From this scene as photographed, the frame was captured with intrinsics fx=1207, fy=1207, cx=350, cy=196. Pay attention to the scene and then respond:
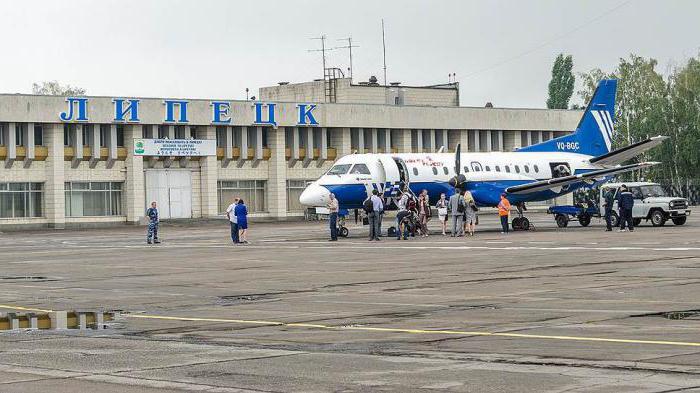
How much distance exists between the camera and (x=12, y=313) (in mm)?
19172

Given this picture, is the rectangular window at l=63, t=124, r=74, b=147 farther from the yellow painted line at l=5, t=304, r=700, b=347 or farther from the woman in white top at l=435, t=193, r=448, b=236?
the yellow painted line at l=5, t=304, r=700, b=347

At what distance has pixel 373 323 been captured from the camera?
647 inches

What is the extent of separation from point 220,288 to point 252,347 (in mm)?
9853

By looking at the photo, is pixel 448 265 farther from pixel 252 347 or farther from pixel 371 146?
pixel 371 146

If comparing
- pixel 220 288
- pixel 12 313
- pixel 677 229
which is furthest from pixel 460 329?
pixel 677 229

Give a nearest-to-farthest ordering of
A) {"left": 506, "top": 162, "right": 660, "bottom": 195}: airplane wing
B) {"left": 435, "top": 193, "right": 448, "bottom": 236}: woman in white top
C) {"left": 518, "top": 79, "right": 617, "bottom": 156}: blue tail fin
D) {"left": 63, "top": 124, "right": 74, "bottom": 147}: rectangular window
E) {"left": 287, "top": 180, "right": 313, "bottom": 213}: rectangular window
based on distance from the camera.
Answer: {"left": 435, "top": 193, "right": 448, "bottom": 236}: woman in white top, {"left": 506, "top": 162, "right": 660, "bottom": 195}: airplane wing, {"left": 518, "top": 79, "right": 617, "bottom": 156}: blue tail fin, {"left": 63, "top": 124, "right": 74, "bottom": 147}: rectangular window, {"left": 287, "top": 180, "right": 313, "bottom": 213}: rectangular window

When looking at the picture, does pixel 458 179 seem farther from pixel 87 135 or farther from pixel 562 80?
pixel 562 80

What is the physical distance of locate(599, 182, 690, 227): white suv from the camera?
152 ft

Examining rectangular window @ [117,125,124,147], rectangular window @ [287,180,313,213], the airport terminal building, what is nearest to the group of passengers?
the airport terminal building

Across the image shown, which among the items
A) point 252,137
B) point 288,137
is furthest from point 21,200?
point 288,137

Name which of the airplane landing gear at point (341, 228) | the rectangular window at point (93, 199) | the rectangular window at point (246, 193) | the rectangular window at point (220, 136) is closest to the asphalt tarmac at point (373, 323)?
the airplane landing gear at point (341, 228)

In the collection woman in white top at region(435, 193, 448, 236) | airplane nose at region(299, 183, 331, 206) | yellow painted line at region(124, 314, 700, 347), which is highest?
airplane nose at region(299, 183, 331, 206)

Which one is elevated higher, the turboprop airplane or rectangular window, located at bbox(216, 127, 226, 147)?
rectangular window, located at bbox(216, 127, 226, 147)

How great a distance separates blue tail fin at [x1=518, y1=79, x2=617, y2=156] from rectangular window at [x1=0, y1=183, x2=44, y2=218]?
32.7 m
